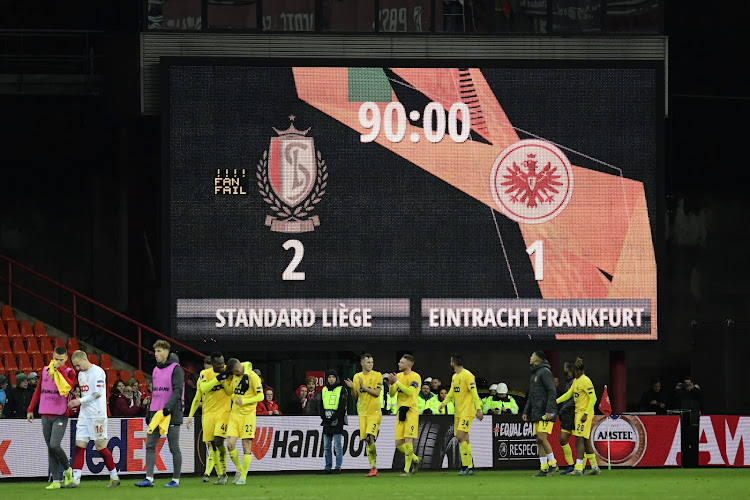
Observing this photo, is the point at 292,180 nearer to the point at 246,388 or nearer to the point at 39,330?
the point at 246,388

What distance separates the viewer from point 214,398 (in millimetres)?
18828

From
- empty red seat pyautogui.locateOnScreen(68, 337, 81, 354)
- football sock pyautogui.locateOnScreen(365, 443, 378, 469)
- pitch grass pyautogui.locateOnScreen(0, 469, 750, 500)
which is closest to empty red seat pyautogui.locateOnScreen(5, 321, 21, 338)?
empty red seat pyautogui.locateOnScreen(68, 337, 81, 354)

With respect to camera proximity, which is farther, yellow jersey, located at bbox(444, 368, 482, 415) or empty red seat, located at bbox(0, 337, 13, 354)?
empty red seat, located at bbox(0, 337, 13, 354)

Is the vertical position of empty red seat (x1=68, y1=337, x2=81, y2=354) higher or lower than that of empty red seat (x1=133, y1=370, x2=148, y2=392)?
higher

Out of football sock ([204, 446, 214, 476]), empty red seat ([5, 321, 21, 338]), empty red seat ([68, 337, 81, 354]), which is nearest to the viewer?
football sock ([204, 446, 214, 476])

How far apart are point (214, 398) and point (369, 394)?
8.61 ft

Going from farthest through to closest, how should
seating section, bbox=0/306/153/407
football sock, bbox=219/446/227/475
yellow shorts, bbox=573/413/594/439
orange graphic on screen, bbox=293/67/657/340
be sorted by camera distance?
seating section, bbox=0/306/153/407 → orange graphic on screen, bbox=293/67/657/340 → yellow shorts, bbox=573/413/594/439 → football sock, bbox=219/446/227/475

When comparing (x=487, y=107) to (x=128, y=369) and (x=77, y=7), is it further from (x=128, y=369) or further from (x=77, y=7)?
(x=77, y=7)

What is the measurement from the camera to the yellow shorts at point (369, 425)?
20.5 meters

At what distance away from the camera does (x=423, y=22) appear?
24500mm

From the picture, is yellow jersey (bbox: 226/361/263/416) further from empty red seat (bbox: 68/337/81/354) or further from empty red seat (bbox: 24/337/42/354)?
empty red seat (bbox: 24/337/42/354)

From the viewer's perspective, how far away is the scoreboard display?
22828mm

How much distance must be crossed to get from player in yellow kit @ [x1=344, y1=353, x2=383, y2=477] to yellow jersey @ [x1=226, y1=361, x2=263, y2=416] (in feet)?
6.65

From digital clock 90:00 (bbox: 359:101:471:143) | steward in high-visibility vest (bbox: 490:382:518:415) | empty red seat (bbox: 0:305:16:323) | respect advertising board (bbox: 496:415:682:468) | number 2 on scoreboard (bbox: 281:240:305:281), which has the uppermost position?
digital clock 90:00 (bbox: 359:101:471:143)
